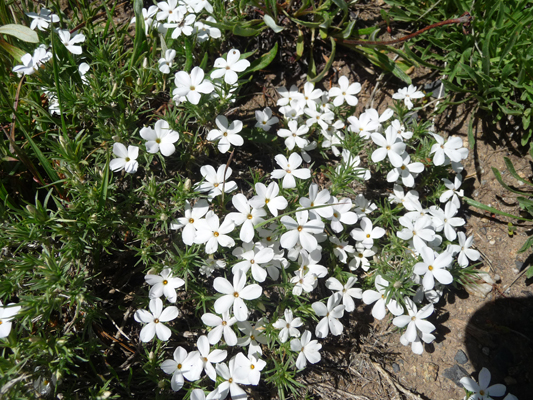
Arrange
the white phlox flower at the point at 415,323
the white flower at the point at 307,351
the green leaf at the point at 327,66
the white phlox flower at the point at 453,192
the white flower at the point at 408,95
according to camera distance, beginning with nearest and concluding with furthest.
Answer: the white flower at the point at 307,351 < the white phlox flower at the point at 415,323 < the white phlox flower at the point at 453,192 < the white flower at the point at 408,95 < the green leaf at the point at 327,66

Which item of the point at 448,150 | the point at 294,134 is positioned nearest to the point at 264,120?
the point at 294,134

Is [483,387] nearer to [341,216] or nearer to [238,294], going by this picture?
[341,216]

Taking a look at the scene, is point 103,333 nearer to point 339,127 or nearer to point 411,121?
point 339,127

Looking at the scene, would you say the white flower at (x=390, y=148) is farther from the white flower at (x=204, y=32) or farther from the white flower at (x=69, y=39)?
the white flower at (x=69, y=39)

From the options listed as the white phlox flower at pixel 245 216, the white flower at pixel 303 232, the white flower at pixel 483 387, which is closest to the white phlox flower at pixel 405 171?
the white flower at pixel 303 232

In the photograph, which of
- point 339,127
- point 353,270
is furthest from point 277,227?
point 339,127
